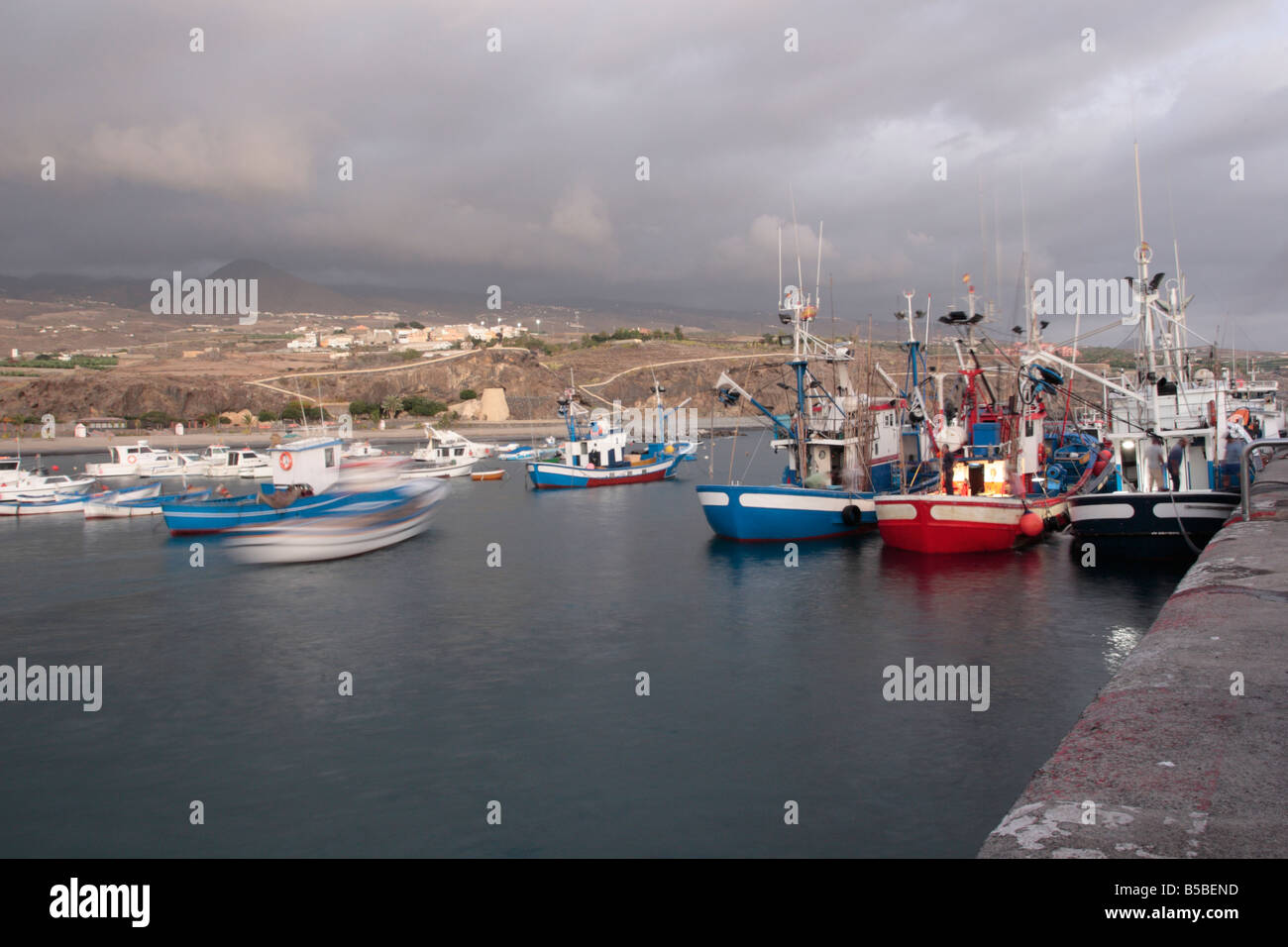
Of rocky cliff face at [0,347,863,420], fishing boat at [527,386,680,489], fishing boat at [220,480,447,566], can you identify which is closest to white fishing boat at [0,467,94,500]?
fishing boat at [220,480,447,566]

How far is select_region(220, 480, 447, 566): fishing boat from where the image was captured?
30078mm

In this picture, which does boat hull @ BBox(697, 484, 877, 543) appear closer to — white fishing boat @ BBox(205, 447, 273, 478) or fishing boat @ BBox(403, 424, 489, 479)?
fishing boat @ BBox(403, 424, 489, 479)

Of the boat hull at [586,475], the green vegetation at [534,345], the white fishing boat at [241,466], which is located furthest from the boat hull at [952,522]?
the green vegetation at [534,345]

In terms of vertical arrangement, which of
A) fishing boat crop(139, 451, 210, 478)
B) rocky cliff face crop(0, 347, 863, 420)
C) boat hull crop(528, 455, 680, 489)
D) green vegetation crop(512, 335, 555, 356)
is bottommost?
boat hull crop(528, 455, 680, 489)

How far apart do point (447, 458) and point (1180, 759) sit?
60.7m

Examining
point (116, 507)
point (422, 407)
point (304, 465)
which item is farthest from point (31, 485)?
point (422, 407)

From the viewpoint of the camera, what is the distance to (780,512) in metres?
31.7

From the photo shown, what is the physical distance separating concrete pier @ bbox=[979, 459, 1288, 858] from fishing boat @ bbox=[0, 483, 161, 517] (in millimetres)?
44314

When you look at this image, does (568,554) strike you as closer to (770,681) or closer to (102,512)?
(770,681)

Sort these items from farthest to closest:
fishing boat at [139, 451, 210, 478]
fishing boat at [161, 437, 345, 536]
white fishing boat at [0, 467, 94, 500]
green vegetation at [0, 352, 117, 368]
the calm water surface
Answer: green vegetation at [0, 352, 117, 368]
fishing boat at [139, 451, 210, 478]
white fishing boat at [0, 467, 94, 500]
fishing boat at [161, 437, 345, 536]
the calm water surface

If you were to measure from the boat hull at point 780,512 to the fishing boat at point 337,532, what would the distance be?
11.2 m

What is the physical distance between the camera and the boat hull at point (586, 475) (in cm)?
5438
